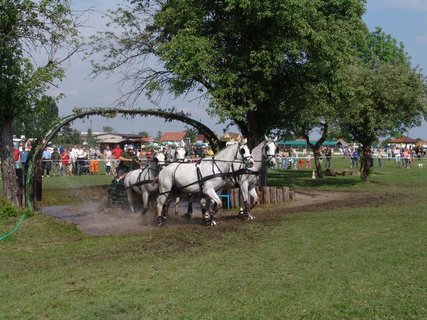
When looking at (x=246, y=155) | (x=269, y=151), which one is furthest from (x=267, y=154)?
(x=246, y=155)

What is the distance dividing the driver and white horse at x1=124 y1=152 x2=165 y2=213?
1.62m

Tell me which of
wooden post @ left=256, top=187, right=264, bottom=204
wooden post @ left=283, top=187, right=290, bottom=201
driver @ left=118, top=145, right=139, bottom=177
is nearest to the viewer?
driver @ left=118, top=145, right=139, bottom=177

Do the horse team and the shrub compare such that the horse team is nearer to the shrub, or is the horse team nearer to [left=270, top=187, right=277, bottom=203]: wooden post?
the shrub

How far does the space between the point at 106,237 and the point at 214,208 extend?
3.02 metres

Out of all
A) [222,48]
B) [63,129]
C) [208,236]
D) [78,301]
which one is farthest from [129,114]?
[78,301]

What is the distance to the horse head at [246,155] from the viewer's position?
14727 mm

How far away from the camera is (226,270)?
928 cm

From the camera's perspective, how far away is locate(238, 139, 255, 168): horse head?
1473cm

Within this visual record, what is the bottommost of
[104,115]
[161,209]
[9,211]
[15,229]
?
[15,229]

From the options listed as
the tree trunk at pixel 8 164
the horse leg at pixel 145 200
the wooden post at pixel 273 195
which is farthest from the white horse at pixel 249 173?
the tree trunk at pixel 8 164

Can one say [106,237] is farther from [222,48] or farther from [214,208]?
[222,48]

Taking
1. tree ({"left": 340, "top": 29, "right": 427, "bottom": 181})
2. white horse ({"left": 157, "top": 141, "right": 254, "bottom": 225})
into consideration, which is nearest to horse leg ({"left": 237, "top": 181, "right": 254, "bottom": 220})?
white horse ({"left": 157, "top": 141, "right": 254, "bottom": 225})

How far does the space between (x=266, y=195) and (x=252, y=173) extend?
194 inches

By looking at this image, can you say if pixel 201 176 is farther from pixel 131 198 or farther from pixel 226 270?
pixel 226 270
